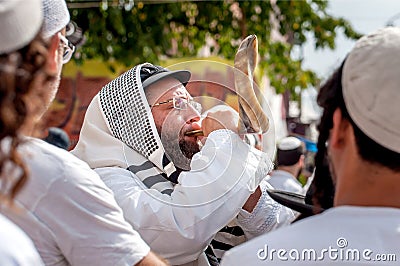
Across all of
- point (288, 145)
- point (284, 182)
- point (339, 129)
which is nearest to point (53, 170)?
point (339, 129)

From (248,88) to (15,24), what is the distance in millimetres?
1206

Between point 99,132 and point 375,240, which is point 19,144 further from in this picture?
point 99,132

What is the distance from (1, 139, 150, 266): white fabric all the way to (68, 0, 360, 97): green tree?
25.8 ft

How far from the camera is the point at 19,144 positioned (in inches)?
64.9

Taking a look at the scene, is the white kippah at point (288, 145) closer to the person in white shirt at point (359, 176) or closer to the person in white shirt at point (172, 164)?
the person in white shirt at point (172, 164)

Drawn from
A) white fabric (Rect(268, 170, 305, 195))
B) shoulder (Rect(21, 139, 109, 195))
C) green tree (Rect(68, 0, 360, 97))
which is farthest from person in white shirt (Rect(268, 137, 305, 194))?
shoulder (Rect(21, 139, 109, 195))

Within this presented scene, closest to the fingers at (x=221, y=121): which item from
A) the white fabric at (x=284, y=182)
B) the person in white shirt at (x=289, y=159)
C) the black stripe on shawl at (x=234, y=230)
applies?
the black stripe on shawl at (x=234, y=230)

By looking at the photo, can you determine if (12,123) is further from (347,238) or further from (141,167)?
(141,167)

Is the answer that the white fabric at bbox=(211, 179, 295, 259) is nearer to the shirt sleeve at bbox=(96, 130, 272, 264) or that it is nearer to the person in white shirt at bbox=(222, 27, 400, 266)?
the shirt sleeve at bbox=(96, 130, 272, 264)

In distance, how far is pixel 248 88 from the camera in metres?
2.72

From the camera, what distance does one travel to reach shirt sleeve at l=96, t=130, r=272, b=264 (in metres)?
2.66

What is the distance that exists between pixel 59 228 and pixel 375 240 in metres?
0.75

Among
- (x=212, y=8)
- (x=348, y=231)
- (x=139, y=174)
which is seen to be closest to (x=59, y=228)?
(x=348, y=231)

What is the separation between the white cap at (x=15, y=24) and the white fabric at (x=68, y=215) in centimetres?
31
